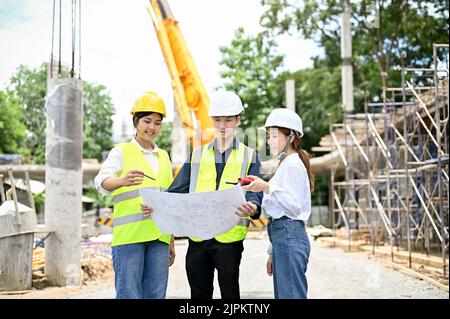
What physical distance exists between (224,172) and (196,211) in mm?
269

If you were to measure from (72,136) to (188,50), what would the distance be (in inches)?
147

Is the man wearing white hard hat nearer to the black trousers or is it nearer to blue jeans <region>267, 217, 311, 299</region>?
the black trousers

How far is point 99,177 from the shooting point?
2.24 m

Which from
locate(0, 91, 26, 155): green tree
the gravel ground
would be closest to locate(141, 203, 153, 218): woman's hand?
the gravel ground

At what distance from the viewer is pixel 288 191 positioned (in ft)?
6.96

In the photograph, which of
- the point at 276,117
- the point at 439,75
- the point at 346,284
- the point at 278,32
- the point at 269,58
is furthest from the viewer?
the point at 278,32

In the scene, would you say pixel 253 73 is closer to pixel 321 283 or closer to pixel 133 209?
pixel 321 283

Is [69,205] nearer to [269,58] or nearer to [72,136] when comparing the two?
[72,136]

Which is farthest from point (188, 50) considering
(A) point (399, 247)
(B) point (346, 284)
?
(A) point (399, 247)

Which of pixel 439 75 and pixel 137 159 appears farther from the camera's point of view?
pixel 439 75

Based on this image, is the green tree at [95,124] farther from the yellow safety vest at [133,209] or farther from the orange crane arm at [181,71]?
the yellow safety vest at [133,209]

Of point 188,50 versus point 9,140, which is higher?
point 188,50

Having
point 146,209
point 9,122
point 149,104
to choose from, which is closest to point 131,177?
point 146,209

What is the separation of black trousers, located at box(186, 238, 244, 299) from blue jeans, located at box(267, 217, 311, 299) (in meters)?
0.20
